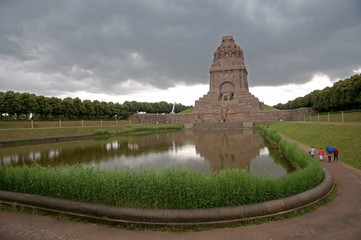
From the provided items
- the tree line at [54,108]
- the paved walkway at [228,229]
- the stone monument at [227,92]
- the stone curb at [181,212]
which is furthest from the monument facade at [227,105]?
the paved walkway at [228,229]

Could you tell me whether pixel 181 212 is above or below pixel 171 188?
below

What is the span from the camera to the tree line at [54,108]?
178 ft

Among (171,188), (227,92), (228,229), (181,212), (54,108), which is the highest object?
(227,92)

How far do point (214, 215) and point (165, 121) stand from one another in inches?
3077

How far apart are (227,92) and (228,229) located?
85.4 m

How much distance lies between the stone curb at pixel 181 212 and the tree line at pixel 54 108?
178 ft

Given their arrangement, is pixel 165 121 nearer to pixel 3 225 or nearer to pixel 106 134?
pixel 106 134

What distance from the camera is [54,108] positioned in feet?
210

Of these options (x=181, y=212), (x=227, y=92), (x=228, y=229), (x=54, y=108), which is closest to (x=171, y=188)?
(x=181, y=212)

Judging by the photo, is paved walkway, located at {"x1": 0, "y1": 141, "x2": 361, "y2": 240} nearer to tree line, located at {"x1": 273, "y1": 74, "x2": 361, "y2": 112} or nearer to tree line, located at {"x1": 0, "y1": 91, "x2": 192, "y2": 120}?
tree line, located at {"x1": 273, "y1": 74, "x2": 361, "y2": 112}

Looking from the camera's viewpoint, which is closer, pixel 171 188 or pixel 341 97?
pixel 171 188

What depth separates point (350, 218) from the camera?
800 centimetres

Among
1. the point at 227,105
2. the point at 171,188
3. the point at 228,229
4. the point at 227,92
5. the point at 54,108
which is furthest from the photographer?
the point at 227,92

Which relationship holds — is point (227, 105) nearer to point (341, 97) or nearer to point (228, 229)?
point (341, 97)
